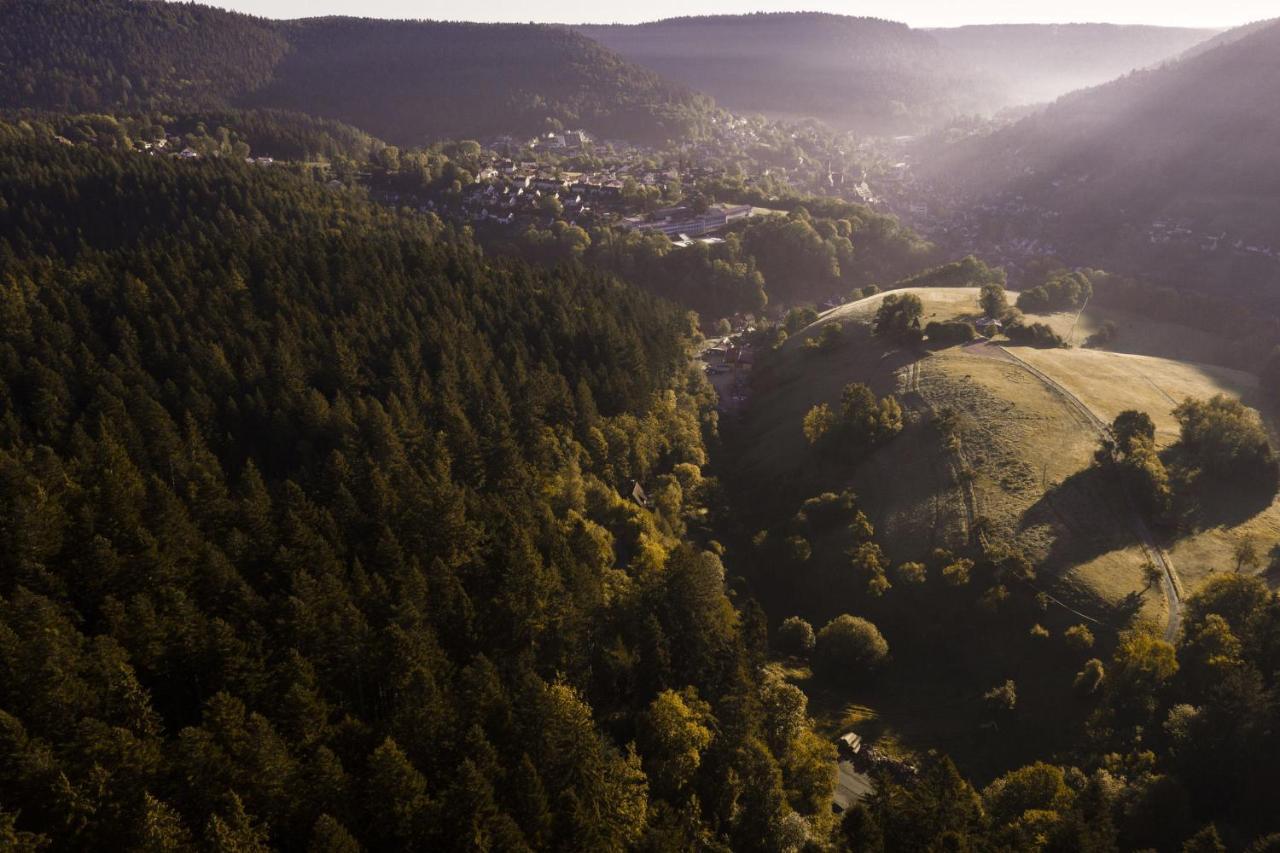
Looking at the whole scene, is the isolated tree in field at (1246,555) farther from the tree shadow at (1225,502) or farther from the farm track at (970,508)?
the farm track at (970,508)

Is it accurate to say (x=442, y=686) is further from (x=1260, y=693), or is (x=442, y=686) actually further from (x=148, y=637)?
(x=1260, y=693)

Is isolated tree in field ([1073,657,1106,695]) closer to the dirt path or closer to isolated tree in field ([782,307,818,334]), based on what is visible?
the dirt path

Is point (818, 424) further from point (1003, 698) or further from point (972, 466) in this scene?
point (1003, 698)

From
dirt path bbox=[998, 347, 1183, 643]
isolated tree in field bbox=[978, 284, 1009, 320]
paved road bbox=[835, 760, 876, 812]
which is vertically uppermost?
isolated tree in field bbox=[978, 284, 1009, 320]

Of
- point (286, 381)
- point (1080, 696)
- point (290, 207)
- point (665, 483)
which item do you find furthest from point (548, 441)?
point (290, 207)

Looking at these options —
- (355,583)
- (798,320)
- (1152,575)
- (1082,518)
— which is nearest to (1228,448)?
(1082,518)

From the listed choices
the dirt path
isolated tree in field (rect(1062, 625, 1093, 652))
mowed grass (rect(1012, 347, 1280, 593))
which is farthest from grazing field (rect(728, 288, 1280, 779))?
isolated tree in field (rect(1062, 625, 1093, 652))
